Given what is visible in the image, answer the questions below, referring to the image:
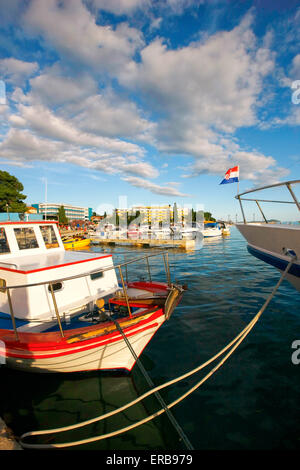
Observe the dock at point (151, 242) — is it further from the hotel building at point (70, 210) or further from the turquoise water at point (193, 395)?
the hotel building at point (70, 210)

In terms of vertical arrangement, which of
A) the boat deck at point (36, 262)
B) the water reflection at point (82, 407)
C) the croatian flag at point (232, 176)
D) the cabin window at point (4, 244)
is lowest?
the water reflection at point (82, 407)

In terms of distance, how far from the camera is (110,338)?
470cm

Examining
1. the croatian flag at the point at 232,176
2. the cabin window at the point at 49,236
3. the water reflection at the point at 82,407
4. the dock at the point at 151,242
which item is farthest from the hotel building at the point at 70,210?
the water reflection at the point at 82,407

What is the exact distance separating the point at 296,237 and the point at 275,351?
3270 millimetres

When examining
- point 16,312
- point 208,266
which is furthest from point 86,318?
point 208,266

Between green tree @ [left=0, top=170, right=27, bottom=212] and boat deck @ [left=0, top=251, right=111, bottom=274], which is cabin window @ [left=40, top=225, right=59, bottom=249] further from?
green tree @ [left=0, top=170, right=27, bottom=212]

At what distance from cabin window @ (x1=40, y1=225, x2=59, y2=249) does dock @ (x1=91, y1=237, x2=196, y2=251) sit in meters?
22.5

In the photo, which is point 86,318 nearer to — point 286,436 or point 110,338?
point 110,338

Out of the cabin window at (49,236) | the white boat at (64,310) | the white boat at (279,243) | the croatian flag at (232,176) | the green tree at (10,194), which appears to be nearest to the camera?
the white boat at (64,310)

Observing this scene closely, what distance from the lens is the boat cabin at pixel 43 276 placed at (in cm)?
561

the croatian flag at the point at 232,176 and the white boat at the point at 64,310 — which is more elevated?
the croatian flag at the point at 232,176

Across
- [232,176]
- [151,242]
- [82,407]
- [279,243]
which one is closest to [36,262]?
[82,407]

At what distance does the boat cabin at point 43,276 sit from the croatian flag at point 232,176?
6.01 m

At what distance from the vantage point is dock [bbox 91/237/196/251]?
30038 mm
